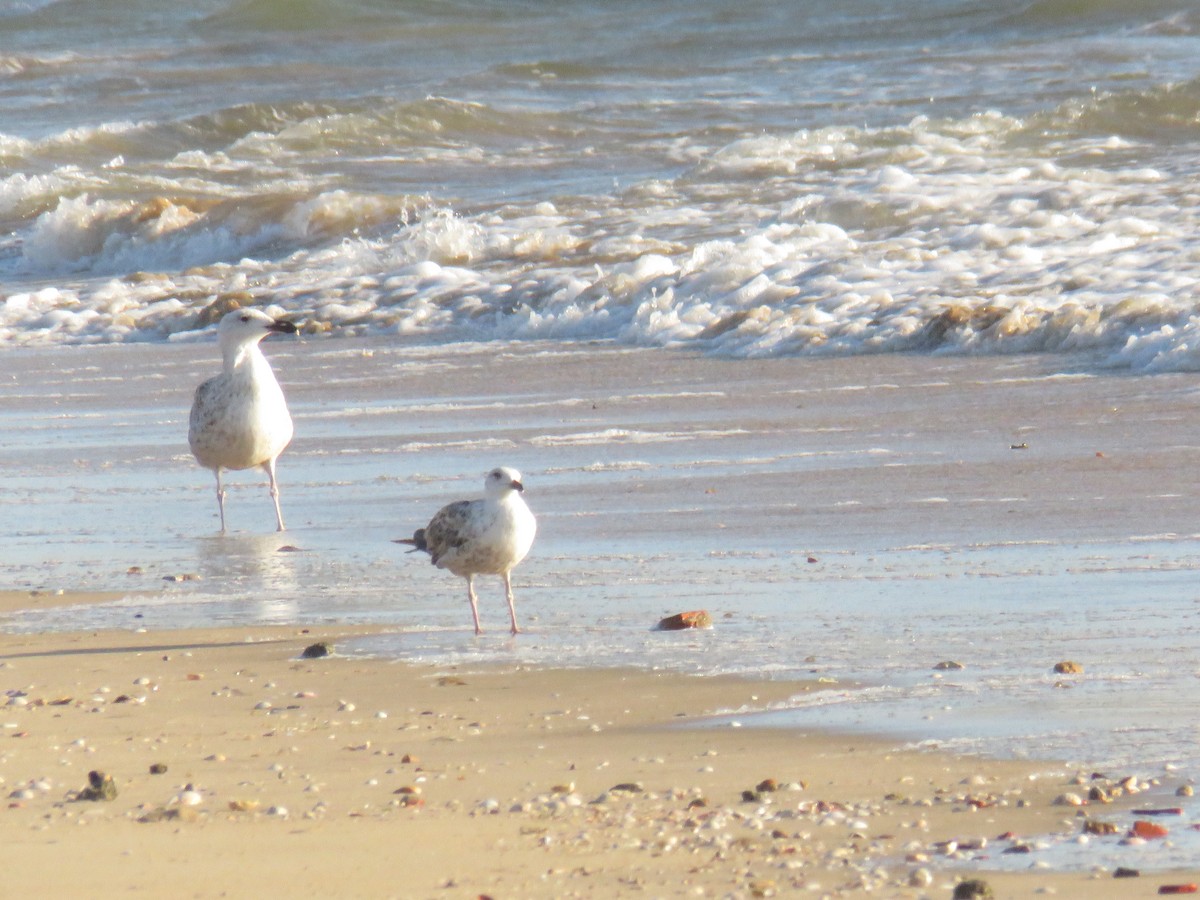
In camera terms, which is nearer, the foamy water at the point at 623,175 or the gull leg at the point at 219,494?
the gull leg at the point at 219,494

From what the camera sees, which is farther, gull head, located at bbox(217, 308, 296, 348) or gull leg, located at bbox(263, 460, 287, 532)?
gull head, located at bbox(217, 308, 296, 348)

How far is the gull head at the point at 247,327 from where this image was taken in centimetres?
819

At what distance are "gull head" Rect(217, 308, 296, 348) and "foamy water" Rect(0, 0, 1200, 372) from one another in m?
4.11

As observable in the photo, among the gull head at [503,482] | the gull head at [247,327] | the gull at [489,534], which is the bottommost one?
the gull at [489,534]

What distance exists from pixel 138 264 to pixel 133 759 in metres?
15.7

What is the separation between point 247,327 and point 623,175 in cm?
1265

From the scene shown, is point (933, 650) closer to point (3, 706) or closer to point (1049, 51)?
point (3, 706)

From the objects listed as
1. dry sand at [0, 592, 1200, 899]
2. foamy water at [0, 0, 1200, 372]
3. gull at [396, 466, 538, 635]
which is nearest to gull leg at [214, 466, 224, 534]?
gull at [396, 466, 538, 635]

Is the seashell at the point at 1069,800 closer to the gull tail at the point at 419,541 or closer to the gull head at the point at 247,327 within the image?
the gull tail at the point at 419,541

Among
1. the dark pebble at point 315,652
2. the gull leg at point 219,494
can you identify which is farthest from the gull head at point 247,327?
the dark pebble at point 315,652

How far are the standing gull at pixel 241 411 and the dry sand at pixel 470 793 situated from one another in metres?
2.72

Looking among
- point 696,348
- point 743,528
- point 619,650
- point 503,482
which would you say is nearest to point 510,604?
point 503,482

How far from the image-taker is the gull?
565cm

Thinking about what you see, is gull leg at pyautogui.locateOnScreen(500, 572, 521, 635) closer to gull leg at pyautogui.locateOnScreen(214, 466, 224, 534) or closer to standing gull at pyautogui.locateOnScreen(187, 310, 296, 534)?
standing gull at pyautogui.locateOnScreen(187, 310, 296, 534)
